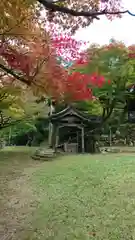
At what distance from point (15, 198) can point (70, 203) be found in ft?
5.35

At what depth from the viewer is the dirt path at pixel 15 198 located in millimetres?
5545

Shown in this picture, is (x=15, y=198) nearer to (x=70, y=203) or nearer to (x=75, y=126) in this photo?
(x=70, y=203)

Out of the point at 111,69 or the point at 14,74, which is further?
the point at 111,69

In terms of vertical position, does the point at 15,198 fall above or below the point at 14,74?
below

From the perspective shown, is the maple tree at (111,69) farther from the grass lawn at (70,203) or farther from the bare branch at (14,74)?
the bare branch at (14,74)

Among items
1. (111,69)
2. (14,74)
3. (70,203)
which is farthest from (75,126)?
(14,74)

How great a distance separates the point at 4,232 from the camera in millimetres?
5371

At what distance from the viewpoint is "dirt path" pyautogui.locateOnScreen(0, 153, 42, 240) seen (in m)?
5.55

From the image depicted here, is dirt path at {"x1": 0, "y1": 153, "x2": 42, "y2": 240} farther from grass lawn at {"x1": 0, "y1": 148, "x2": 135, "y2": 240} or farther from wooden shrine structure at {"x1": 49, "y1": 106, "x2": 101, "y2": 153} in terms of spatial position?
wooden shrine structure at {"x1": 49, "y1": 106, "x2": 101, "y2": 153}

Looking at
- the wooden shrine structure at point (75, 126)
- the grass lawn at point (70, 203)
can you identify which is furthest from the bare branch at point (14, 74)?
the wooden shrine structure at point (75, 126)

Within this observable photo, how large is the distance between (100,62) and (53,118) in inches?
146

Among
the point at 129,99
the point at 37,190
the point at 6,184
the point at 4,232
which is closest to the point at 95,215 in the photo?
the point at 4,232

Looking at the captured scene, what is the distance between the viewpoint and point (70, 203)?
6.60 metres

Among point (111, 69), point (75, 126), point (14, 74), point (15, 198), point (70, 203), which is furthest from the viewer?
point (111, 69)
